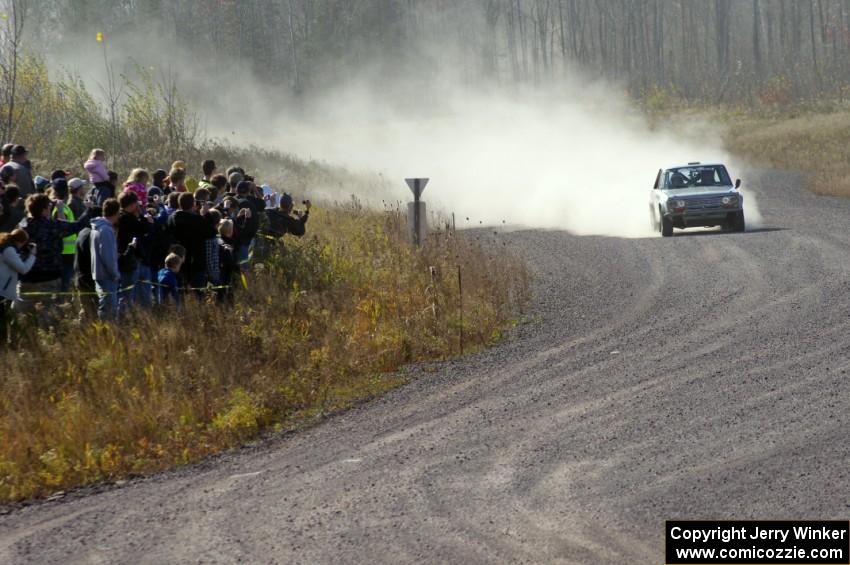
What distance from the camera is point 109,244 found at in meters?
13.2

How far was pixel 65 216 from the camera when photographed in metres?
14.8

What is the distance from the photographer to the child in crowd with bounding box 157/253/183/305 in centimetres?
1392

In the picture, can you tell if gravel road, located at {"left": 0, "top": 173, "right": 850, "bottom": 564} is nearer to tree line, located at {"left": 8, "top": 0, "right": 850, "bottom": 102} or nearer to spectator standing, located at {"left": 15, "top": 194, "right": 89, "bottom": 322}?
spectator standing, located at {"left": 15, "top": 194, "right": 89, "bottom": 322}

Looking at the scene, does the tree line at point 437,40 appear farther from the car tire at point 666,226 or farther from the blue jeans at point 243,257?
the blue jeans at point 243,257

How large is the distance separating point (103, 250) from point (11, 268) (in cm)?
100

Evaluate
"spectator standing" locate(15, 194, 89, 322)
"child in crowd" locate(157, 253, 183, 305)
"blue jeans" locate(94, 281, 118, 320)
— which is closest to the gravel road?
"child in crowd" locate(157, 253, 183, 305)

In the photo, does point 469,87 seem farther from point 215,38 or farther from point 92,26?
point 92,26

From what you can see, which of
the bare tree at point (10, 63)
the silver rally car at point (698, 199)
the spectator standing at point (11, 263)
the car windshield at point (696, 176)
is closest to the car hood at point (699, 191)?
the silver rally car at point (698, 199)

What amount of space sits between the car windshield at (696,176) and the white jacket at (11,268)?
60.1 ft

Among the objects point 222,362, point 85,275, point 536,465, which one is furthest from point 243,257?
point 536,465

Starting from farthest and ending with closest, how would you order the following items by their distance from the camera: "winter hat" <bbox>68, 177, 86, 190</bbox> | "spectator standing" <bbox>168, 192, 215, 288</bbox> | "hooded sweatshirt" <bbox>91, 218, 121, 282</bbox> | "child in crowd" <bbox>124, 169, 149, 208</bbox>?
"child in crowd" <bbox>124, 169, 149, 208</bbox> → "winter hat" <bbox>68, 177, 86, 190</bbox> → "spectator standing" <bbox>168, 192, 215, 288</bbox> → "hooded sweatshirt" <bbox>91, 218, 121, 282</bbox>

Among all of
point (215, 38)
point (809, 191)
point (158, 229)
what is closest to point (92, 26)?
point (215, 38)

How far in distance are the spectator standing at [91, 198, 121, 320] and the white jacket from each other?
28.3 inches

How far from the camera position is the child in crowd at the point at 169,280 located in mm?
13922
